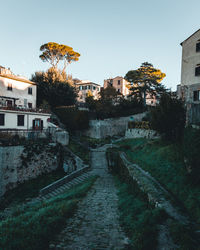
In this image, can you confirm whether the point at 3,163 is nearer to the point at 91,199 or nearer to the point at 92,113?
the point at 91,199

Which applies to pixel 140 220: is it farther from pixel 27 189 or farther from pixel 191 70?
pixel 191 70

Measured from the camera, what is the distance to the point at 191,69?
1828 centimetres

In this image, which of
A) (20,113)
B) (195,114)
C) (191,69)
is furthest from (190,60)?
(20,113)

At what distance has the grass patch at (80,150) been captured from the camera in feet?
67.0

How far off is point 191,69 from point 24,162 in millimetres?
22529

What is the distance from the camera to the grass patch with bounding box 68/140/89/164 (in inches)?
804

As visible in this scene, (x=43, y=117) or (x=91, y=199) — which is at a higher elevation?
(x=43, y=117)

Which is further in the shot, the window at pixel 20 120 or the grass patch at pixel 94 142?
the grass patch at pixel 94 142

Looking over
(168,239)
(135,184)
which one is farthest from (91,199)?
(168,239)

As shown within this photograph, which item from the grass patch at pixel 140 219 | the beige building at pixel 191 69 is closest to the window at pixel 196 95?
the beige building at pixel 191 69

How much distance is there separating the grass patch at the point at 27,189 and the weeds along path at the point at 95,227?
27.7ft

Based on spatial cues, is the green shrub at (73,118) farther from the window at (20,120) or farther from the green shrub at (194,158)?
the green shrub at (194,158)

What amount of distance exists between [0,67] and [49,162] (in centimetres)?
2188

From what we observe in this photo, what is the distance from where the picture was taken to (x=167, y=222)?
6.04 metres
